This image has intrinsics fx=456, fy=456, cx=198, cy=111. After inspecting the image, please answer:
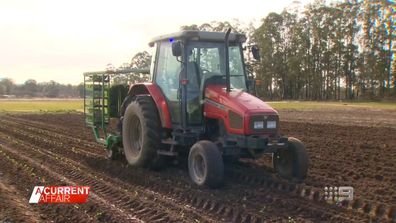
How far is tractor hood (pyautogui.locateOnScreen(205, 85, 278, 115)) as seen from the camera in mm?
6758

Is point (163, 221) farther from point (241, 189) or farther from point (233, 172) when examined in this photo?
point (233, 172)

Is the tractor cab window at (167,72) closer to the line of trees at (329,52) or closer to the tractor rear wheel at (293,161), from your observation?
the tractor rear wheel at (293,161)

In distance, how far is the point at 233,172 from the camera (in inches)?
312

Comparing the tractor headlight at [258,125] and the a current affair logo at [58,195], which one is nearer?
the a current affair logo at [58,195]

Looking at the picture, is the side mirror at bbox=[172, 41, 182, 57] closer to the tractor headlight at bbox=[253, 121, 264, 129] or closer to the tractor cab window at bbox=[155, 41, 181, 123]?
the tractor cab window at bbox=[155, 41, 181, 123]

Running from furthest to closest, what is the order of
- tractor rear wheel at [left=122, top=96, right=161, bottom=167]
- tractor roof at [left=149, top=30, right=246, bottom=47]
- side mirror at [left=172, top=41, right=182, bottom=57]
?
tractor rear wheel at [left=122, top=96, right=161, bottom=167] < tractor roof at [left=149, top=30, right=246, bottom=47] < side mirror at [left=172, top=41, right=182, bottom=57]

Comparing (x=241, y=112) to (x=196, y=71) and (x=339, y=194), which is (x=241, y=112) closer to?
(x=196, y=71)

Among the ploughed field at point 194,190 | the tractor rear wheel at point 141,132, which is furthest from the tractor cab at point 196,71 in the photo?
the ploughed field at point 194,190

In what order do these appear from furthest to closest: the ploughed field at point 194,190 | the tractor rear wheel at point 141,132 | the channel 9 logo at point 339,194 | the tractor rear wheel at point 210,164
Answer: the tractor rear wheel at point 141,132 < the tractor rear wheel at point 210,164 < the channel 9 logo at point 339,194 < the ploughed field at point 194,190

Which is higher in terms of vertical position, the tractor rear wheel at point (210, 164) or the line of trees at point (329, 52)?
the line of trees at point (329, 52)

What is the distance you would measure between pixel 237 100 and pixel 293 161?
4.48 ft

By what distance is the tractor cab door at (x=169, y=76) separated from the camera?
7727 mm

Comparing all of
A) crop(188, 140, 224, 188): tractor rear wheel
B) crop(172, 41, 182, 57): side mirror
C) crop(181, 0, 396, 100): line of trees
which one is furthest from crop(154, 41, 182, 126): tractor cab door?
crop(181, 0, 396, 100): line of trees

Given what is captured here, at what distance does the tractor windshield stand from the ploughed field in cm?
163
